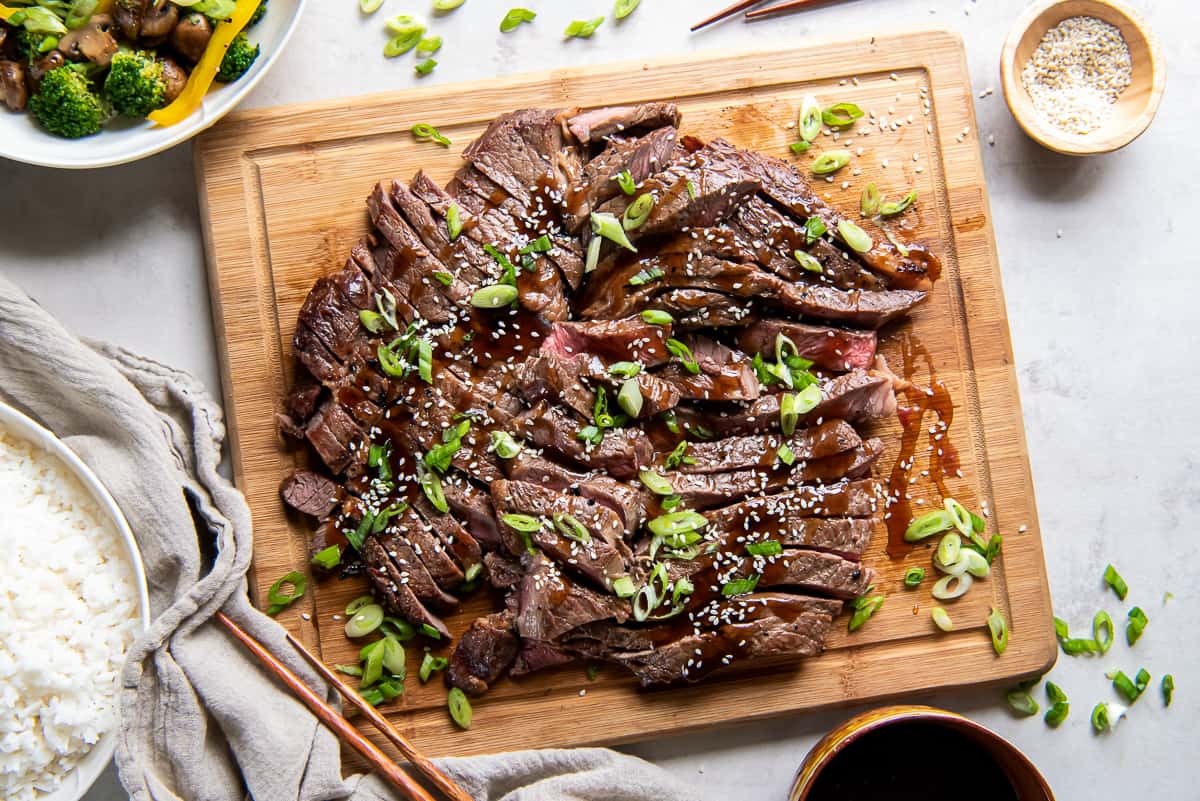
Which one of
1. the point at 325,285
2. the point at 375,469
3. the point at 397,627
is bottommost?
the point at 397,627

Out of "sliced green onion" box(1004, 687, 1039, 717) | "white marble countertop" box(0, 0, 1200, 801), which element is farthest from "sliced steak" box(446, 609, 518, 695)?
"sliced green onion" box(1004, 687, 1039, 717)

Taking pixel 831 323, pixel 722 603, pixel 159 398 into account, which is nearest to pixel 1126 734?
pixel 722 603

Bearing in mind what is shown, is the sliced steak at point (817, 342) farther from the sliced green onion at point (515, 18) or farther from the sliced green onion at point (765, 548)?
the sliced green onion at point (515, 18)

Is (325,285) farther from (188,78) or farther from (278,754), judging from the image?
(278,754)

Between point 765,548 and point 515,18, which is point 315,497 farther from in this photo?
point 515,18

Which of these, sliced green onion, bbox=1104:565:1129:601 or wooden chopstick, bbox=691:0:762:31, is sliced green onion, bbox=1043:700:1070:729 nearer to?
sliced green onion, bbox=1104:565:1129:601

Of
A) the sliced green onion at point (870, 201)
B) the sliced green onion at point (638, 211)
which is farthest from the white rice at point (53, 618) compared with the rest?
the sliced green onion at point (870, 201)
